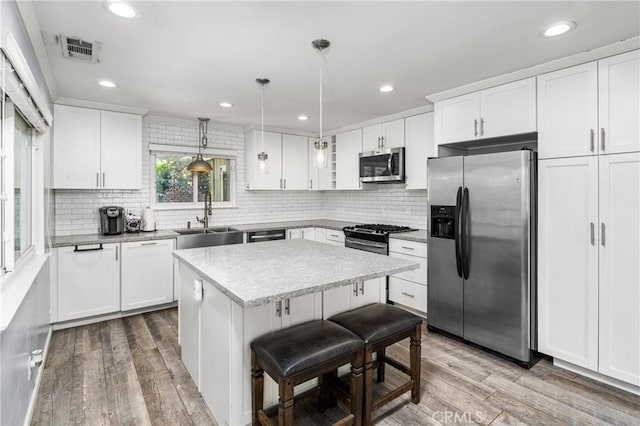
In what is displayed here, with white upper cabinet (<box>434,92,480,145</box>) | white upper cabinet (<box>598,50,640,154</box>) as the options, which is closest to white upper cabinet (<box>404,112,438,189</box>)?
white upper cabinet (<box>434,92,480,145</box>)

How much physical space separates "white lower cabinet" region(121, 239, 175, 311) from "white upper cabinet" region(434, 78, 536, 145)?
11.0ft

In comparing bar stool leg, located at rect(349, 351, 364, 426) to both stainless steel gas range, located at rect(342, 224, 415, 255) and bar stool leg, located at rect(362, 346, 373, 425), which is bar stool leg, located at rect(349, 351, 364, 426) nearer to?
bar stool leg, located at rect(362, 346, 373, 425)

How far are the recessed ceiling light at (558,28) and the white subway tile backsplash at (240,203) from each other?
248cm

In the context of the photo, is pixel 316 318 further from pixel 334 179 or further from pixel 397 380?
pixel 334 179

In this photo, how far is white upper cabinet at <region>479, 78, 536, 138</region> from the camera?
9.07ft

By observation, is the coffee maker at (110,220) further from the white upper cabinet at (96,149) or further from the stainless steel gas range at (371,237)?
the stainless steel gas range at (371,237)

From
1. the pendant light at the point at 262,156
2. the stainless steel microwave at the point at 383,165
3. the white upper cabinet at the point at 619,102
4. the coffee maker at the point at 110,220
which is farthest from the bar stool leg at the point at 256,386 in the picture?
the stainless steel microwave at the point at 383,165

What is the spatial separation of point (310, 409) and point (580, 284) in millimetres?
2201

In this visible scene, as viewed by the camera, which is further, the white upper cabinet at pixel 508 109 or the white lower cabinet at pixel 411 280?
the white lower cabinet at pixel 411 280

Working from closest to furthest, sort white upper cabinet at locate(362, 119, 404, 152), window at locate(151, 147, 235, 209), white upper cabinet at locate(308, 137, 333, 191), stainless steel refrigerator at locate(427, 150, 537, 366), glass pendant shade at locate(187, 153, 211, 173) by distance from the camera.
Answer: stainless steel refrigerator at locate(427, 150, 537, 366) → glass pendant shade at locate(187, 153, 211, 173) → white upper cabinet at locate(362, 119, 404, 152) → window at locate(151, 147, 235, 209) → white upper cabinet at locate(308, 137, 333, 191)

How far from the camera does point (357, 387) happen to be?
1.79 metres

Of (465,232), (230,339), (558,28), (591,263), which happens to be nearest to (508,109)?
(558,28)

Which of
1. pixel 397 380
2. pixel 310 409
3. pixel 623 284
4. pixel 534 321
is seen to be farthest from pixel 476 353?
pixel 310 409

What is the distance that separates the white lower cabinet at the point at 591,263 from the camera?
2311 mm
